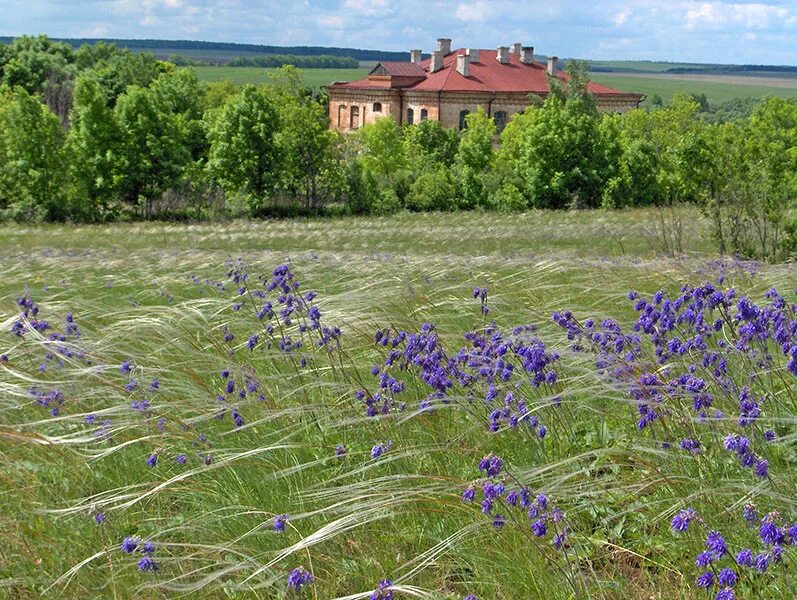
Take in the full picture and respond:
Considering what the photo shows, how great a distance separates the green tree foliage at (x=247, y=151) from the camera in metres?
52.8

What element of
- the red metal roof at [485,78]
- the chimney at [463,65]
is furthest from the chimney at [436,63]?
the chimney at [463,65]

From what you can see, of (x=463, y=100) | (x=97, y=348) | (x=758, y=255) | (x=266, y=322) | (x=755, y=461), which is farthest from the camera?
(x=463, y=100)

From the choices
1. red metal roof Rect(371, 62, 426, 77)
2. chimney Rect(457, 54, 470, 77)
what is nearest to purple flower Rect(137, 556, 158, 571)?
chimney Rect(457, 54, 470, 77)

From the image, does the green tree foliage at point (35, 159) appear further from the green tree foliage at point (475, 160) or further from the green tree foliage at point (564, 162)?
the green tree foliage at point (564, 162)

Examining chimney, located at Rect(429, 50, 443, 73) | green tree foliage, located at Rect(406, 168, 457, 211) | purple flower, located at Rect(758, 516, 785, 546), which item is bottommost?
green tree foliage, located at Rect(406, 168, 457, 211)

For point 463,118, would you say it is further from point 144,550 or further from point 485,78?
point 144,550

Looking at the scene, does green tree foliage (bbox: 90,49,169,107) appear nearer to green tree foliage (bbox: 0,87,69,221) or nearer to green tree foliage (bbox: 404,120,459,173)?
green tree foliage (bbox: 404,120,459,173)


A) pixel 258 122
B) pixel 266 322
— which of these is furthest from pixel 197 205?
pixel 266 322

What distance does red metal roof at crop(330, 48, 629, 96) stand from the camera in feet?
301

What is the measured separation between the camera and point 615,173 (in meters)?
54.8

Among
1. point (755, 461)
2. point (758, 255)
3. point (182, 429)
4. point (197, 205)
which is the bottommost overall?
point (197, 205)

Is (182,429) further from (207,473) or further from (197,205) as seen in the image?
(197,205)

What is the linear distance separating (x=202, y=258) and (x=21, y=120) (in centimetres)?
4015

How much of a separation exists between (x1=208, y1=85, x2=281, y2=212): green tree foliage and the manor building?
128 feet
